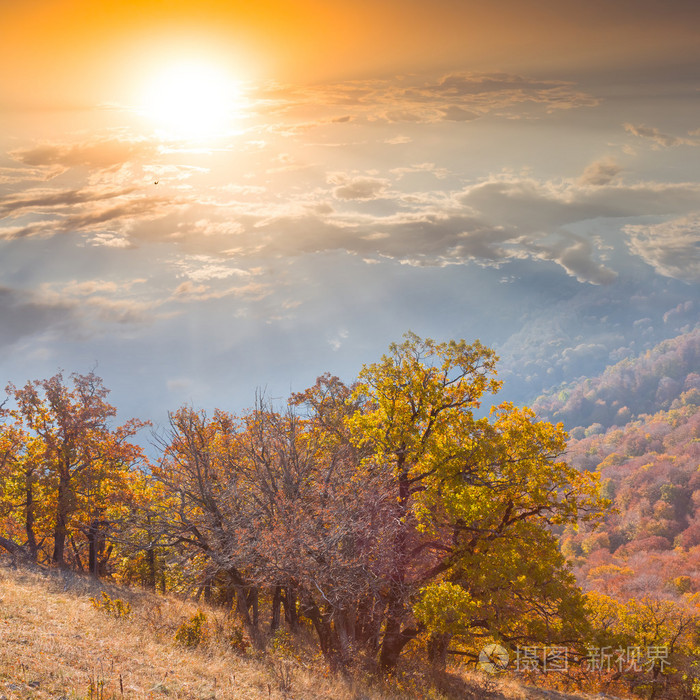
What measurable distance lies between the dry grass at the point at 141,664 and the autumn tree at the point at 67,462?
31.6 feet

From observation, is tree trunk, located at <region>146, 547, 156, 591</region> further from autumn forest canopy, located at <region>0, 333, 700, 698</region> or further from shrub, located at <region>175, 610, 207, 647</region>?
shrub, located at <region>175, 610, 207, 647</region>

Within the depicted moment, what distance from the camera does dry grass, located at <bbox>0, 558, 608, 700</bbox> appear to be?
38.0 feet

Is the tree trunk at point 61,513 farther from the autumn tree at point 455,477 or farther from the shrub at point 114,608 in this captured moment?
the autumn tree at point 455,477

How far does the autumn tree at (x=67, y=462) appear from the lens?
32.0 m

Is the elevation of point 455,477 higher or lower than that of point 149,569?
higher

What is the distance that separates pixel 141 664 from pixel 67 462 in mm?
22834

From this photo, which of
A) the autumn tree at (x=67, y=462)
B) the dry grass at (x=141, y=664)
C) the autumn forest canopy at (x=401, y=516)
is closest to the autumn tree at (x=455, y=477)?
the autumn forest canopy at (x=401, y=516)

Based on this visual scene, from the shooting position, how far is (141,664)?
13656 millimetres

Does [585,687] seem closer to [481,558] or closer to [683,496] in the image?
[481,558]

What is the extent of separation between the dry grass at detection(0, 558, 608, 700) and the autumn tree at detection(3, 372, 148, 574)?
9640 millimetres

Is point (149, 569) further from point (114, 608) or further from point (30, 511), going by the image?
point (114, 608)

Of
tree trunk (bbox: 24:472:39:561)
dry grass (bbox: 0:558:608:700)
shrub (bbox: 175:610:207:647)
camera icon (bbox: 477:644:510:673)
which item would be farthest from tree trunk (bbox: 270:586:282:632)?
tree trunk (bbox: 24:472:39:561)

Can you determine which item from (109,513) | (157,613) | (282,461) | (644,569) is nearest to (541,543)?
(282,461)


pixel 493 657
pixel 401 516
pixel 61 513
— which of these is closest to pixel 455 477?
Answer: pixel 401 516
